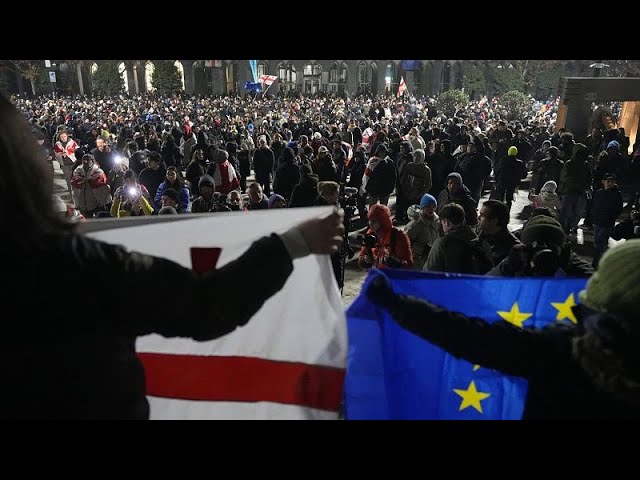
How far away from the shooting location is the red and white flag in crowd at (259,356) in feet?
6.77

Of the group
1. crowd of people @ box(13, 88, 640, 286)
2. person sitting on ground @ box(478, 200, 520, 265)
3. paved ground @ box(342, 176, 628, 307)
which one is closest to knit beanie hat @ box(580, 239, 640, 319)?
crowd of people @ box(13, 88, 640, 286)

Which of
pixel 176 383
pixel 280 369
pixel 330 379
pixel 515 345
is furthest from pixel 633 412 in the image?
pixel 176 383

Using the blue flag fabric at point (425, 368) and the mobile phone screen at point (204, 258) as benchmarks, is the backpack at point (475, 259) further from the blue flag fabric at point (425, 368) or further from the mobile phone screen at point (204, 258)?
the mobile phone screen at point (204, 258)

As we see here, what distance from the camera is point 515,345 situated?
5.65 ft

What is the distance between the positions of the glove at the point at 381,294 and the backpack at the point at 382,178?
8.27 metres

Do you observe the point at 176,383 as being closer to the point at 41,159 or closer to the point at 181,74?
the point at 41,159

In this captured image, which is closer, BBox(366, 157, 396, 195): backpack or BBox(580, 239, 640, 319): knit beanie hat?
BBox(580, 239, 640, 319): knit beanie hat

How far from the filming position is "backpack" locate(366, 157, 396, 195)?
1012 cm

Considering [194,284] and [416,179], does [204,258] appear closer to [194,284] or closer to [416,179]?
[194,284]

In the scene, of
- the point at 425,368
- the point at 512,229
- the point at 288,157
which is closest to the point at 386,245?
the point at 425,368

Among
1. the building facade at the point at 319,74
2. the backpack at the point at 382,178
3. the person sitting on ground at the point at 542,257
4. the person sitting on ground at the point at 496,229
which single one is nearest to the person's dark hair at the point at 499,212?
the person sitting on ground at the point at 496,229

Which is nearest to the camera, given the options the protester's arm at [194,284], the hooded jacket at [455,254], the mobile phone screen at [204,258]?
the protester's arm at [194,284]

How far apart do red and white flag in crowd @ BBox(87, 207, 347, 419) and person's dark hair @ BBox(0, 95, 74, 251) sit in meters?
0.58

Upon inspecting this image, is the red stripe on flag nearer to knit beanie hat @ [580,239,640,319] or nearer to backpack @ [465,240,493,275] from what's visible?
knit beanie hat @ [580,239,640,319]
